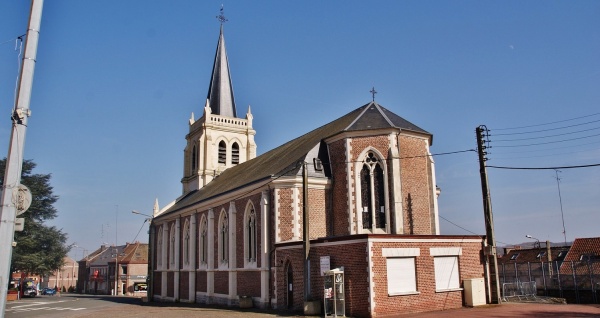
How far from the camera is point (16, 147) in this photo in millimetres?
7727

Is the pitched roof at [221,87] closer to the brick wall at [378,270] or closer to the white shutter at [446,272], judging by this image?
the brick wall at [378,270]

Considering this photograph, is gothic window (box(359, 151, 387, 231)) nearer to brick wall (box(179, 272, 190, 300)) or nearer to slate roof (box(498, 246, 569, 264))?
brick wall (box(179, 272, 190, 300))

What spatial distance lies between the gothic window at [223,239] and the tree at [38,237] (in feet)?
109

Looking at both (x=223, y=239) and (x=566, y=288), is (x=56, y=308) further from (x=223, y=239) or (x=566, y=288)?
(x=566, y=288)

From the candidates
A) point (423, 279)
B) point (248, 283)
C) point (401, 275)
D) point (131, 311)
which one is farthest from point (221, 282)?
point (423, 279)

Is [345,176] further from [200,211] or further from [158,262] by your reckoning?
[158,262]

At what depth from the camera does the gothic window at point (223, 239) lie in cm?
3197

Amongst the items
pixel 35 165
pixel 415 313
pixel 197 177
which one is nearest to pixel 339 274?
pixel 415 313

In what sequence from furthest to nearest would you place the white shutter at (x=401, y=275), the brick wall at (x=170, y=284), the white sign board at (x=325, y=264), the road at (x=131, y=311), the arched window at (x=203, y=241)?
the brick wall at (x=170, y=284), the arched window at (x=203, y=241), the road at (x=131, y=311), the white sign board at (x=325, y=264), the white shutter at (x=401, y=275)

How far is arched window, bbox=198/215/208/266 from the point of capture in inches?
1405

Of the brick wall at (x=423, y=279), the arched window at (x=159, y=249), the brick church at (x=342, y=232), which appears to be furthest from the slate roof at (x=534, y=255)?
the arched window at (x=159, y=249)

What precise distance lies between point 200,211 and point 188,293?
610cm

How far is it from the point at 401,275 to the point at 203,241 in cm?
1923

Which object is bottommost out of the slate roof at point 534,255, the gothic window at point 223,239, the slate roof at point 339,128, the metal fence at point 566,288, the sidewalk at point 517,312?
the sidewalk at point 517,312
